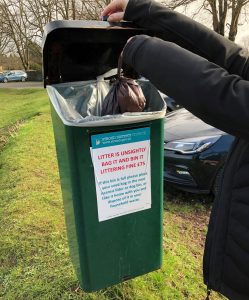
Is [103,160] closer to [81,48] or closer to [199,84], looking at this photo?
[81,48]

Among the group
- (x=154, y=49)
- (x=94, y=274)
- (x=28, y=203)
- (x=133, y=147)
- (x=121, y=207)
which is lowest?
(x=28, y=203)

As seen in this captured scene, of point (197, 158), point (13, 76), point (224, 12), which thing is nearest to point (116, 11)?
point (197, 158)

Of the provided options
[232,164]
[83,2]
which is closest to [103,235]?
[232,164]

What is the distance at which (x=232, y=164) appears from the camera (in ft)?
4.90

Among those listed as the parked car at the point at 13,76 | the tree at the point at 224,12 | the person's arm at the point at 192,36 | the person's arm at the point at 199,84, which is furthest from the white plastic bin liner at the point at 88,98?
the parked car at the point at 13,76

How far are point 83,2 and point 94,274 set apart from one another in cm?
2188

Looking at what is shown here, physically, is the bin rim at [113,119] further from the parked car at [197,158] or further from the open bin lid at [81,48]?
the parked car at [197,158]

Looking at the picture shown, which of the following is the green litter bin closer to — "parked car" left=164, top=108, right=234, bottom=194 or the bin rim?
the bin rim

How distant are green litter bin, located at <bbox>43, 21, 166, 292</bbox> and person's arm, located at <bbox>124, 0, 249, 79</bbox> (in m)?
0.21

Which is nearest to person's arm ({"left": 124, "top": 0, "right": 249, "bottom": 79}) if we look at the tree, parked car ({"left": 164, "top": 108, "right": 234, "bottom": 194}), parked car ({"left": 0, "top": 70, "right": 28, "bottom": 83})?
parked car ({"left": 164, "top": 108, "right": 234, "bottom": 194})

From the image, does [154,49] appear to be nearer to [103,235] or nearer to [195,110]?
[195,110]

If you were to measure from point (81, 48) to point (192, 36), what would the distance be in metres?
0.96

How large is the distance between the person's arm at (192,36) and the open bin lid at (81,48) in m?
0.19

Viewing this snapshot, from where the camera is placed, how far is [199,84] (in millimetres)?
1113
